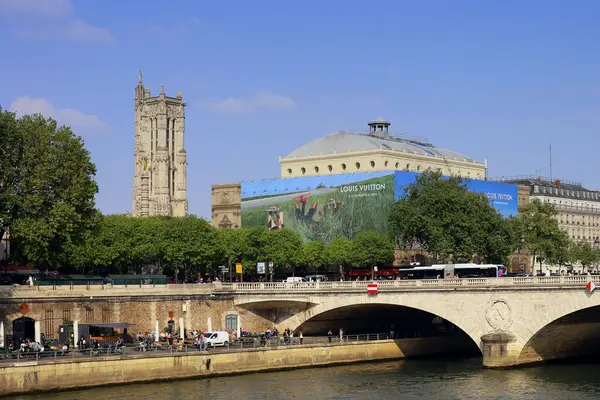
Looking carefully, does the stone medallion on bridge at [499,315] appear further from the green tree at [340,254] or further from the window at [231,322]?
the green tree at [340,254]

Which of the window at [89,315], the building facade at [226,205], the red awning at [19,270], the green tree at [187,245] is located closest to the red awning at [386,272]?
the green tree at [187,245]

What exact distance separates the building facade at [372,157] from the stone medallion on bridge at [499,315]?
237 feet

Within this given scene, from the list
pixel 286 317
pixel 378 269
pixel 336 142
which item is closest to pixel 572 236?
pixel 336 142

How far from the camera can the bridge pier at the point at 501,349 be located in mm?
87000

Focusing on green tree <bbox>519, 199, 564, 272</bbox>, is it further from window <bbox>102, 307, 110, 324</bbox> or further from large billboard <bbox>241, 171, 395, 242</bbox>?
window <bbox>102, 307, 110, 324</bbox>

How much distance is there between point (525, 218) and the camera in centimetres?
13425

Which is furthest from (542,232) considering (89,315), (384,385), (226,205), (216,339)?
(226,205)

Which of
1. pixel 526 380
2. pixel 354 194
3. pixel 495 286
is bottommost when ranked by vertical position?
pixel 526 380

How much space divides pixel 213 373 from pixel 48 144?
2609 centimetres

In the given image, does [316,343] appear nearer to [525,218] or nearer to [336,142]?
[525,218]

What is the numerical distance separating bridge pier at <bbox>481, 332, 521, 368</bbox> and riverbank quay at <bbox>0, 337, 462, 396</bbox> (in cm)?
1163

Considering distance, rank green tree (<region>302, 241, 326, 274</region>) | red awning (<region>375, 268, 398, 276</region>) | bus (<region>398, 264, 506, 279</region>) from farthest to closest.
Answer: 1. red awning (<region>375, 268, 398, 276</region>)
2. green tree (<region>302, 241, 326, 274</region>)
3. bus (<region>398, 264, 506, 279</region>)

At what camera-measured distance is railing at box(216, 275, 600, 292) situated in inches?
3425

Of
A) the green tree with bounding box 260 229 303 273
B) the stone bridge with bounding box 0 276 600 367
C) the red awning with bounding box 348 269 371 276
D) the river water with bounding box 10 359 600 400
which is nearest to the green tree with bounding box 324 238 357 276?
the red awning with bounding box 348 269 371 276
